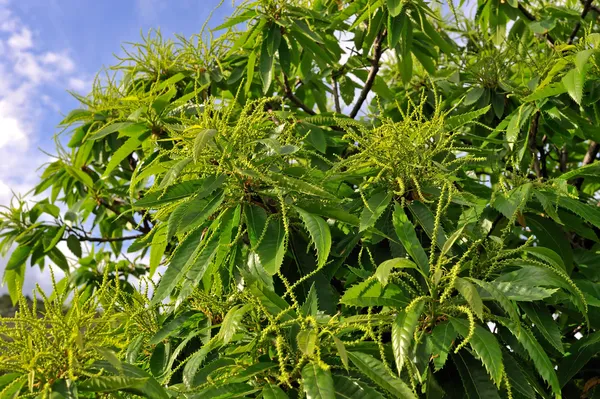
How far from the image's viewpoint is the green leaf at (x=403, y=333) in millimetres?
1252

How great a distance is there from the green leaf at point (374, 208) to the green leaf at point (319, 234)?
11 centimetres

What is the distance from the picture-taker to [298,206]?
1670 mm

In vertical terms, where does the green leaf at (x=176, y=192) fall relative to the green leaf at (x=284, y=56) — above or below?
below

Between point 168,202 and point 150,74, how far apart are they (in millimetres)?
1305

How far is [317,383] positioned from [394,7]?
1.62 meters

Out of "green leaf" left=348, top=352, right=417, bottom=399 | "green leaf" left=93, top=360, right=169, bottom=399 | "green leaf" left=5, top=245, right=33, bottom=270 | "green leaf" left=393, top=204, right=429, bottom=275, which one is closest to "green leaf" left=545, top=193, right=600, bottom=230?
"green leaf" left=393, top=204, right=429, bottom=275

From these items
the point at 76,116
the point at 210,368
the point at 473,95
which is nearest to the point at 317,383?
the point at 210,368

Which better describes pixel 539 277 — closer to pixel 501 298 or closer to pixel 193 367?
pixel 501 298

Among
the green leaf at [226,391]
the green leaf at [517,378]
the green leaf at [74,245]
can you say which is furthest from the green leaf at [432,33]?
the green leaf at [74,245]

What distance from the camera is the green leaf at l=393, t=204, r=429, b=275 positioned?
146 centimetres

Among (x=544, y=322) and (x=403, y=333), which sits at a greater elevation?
(x=403, y=333)

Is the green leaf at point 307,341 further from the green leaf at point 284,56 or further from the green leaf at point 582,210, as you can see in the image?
the green leaf at point 284,56

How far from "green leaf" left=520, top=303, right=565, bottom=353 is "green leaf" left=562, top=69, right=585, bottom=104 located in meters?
0.68

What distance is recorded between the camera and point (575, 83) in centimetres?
196
